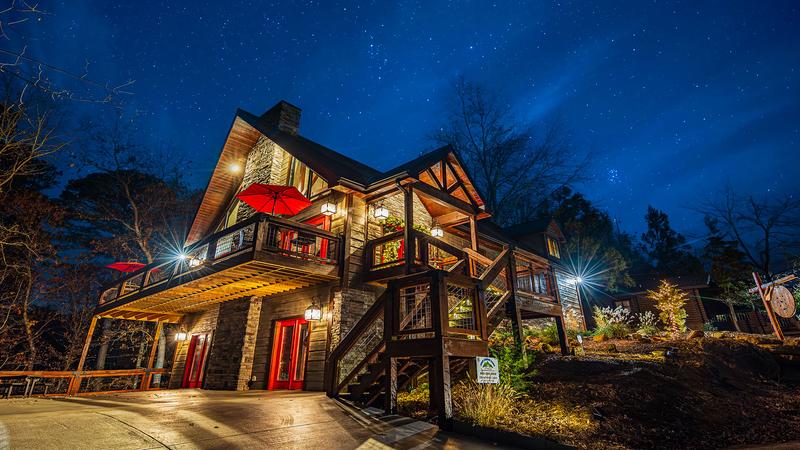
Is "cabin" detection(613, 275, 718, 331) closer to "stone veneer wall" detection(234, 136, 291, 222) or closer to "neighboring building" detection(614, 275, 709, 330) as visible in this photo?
"neighboring building" detection(614, 275, 709, 330)

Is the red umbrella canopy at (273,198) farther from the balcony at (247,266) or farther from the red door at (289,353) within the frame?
the red door at (289,353)

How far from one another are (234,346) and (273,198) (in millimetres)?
5729

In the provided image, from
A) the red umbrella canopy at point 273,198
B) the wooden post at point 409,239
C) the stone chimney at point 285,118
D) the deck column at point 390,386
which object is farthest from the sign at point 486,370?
the stone chimney at point 285,118

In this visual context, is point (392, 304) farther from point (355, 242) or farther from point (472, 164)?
point (472, 164)

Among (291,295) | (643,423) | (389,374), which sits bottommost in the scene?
(643,423)

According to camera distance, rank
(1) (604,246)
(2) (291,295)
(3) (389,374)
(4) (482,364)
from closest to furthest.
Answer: (4) (482,364) → (3) (389,374) → (2) (291,295) → (1) (604,246)

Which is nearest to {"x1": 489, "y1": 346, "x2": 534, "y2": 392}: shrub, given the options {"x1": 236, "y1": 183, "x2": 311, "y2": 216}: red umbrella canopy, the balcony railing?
the balcony railing

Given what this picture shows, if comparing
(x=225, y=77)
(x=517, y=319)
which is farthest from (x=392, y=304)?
(x=225, y=77)

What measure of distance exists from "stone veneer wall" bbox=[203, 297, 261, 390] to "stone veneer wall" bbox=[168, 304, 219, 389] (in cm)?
114

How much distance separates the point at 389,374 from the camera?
657cm

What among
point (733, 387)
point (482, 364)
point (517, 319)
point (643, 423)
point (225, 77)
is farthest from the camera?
point (225, 77)

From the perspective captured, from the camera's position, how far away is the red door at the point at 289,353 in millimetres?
11039

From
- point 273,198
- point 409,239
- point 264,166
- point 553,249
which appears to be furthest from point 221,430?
point 553,249

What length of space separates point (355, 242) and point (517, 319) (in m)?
5.28
